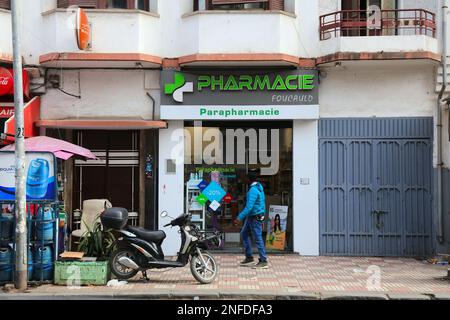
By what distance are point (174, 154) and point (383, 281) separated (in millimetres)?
5615

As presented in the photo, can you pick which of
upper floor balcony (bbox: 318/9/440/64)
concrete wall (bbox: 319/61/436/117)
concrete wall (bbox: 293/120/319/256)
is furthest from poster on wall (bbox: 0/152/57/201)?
upper floor balcony (bbox: 318/9/440/64)

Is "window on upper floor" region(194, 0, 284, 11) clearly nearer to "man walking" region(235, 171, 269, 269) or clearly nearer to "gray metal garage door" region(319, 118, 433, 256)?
"gray metal garage door" region(319, 118, 433, 256)

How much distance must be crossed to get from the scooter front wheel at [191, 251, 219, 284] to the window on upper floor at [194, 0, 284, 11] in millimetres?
6045

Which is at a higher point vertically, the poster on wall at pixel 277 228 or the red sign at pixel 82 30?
the red sign at pixel 82 30

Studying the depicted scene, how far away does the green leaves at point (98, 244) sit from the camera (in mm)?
10391

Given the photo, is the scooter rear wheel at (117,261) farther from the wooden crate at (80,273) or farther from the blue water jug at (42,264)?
the blue water jug at (42,264)

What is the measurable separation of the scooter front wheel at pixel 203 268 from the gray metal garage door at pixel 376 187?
4008 mm

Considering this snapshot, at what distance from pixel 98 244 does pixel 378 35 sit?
783 centimetres

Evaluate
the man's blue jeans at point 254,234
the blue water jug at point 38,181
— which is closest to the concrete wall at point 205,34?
the blue water jug at point 38,181

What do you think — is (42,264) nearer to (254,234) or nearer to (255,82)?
(254,234)

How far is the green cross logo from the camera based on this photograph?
13.2m

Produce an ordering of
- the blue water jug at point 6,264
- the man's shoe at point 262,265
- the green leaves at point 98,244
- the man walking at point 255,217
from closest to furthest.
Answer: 1. the blue water jug at point 6,264
2. the green leaves at point 98,244
3. the man walking at point 255,217
4. the man's shoe at point 262,265

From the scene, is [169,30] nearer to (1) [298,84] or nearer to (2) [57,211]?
(1) [298,84]
